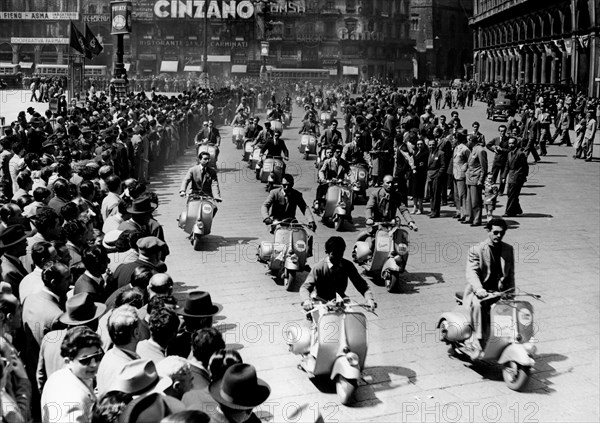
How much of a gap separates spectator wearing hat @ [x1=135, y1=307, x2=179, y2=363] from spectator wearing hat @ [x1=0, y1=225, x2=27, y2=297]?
86.0 inches

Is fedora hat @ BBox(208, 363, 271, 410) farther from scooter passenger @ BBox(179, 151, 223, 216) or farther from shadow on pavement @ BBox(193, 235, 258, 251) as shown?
scooter passenger @ BBox(179, 151, 223, 216)

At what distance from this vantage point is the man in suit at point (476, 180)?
50.1 ft

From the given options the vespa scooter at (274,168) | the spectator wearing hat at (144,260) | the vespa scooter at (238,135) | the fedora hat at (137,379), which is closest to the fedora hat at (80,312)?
the fedora hat at (137,379)

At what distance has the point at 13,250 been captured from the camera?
730 cm

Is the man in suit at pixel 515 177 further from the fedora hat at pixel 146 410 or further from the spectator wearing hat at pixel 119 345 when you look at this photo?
the fedora hat at pixel 146 410

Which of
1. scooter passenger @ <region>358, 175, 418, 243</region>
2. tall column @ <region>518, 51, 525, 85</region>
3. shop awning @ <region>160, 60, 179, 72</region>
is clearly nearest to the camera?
scooter passenger @ <region>358, 175, 418, 243</region>

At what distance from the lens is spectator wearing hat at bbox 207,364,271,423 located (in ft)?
14.8

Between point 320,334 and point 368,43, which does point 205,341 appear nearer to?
point 320,334

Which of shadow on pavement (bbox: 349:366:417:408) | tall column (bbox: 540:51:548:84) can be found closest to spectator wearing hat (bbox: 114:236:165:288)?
shadow on pavement (bbox: 349:366:417:408)

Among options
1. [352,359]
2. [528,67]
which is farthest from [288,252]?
[528,67]

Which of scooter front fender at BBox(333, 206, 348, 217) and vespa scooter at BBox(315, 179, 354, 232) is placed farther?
vespa scooter at BBox(315, 179, 354, 232)

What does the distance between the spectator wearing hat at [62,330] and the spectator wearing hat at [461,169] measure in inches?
434

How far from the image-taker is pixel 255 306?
33.2ft

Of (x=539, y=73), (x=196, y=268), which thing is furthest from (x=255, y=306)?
(x=539, y=73)
